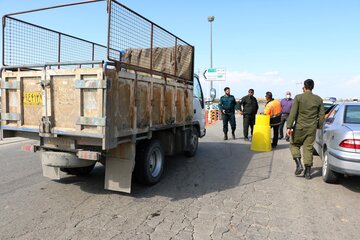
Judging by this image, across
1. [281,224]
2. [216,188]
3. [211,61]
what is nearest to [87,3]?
[216,188]

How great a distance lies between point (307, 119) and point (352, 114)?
2.52 ft

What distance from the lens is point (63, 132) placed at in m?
4.28

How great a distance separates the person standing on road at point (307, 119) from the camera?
19.2 ft

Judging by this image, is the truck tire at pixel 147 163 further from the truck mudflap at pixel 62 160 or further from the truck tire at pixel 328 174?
the truck tire at pixel 328 174

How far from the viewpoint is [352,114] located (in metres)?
5.47

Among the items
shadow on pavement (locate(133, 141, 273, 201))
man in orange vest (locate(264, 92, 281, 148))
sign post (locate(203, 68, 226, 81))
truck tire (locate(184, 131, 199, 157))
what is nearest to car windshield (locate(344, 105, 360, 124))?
shadow on pavement (locate(133, 141, 273, 201))

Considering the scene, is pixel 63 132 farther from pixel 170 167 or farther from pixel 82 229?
pixel 170 167

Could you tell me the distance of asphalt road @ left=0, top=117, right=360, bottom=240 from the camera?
3.56m

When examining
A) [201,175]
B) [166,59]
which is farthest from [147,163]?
[166,59]

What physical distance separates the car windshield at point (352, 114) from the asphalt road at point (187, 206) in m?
1.20

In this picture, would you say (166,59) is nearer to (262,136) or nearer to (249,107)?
(262,136)

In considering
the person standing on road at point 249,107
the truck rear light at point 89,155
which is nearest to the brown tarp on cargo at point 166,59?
the truck rear light at point 89,155

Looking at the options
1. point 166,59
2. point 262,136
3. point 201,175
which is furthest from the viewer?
point 262,136

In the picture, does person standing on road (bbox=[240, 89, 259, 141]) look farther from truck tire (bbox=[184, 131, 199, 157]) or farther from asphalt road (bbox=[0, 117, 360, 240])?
asphalt road (bbox=[0, 117, 360, 240])
